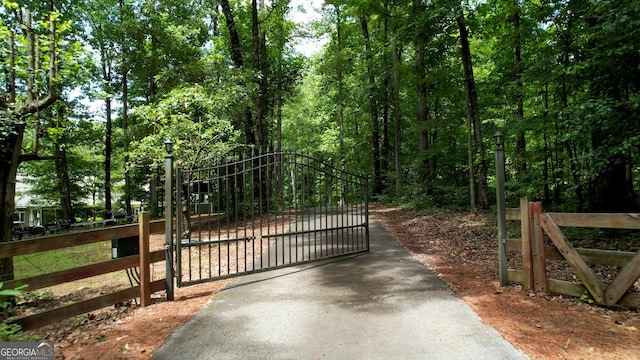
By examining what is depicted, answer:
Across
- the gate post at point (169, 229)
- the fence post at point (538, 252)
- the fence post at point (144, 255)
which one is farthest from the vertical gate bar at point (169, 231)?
the fence post at point (538, 252)

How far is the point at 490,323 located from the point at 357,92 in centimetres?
2204

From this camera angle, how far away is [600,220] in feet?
13.8

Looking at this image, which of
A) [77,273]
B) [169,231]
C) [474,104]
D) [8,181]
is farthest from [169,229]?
[474,104]

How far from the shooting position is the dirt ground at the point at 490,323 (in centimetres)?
328

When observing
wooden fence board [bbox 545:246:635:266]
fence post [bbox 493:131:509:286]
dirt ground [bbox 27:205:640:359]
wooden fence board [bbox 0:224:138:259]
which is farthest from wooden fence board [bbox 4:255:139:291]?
wooden fence board [bbox 545:246:635:266]

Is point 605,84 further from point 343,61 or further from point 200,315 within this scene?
point 343,61

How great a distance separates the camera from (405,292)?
5.01m

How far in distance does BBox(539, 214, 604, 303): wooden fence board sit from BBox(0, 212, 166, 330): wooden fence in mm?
5563

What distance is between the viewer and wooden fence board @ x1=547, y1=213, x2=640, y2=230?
154 inches

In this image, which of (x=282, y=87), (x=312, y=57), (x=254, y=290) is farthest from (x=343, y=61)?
(x=254, y=290)

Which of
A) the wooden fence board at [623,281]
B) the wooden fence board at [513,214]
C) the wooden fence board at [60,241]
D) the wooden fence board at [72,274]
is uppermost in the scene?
the wooden fence board at [513,214]

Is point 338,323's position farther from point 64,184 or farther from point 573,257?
point 64,184

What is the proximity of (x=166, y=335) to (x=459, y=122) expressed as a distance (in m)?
13.7

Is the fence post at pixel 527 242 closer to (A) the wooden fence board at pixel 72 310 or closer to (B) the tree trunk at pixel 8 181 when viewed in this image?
(A) the wooden fence board at pixel 72 310
